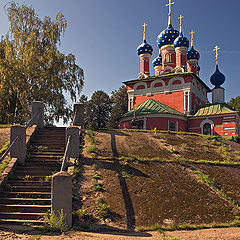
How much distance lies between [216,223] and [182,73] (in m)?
21.5

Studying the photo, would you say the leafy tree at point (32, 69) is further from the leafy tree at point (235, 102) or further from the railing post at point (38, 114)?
the leafy tree at point (235, 102)

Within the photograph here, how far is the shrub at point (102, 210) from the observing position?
8.03m

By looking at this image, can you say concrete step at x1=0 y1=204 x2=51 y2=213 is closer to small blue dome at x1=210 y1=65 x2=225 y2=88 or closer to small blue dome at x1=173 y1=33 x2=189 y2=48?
small blue dome at x1=173 y1=33 x2=189 y2=48

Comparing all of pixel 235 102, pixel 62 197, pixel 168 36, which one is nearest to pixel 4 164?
pixel 62 197

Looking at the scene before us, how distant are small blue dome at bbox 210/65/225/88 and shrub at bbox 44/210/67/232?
28041 mm

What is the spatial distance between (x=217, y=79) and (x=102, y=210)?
26916mm

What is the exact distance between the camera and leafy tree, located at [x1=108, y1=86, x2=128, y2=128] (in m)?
41.3

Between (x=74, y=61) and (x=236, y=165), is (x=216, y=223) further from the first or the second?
(x=74, y=61)

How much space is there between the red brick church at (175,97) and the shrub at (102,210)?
15.6m

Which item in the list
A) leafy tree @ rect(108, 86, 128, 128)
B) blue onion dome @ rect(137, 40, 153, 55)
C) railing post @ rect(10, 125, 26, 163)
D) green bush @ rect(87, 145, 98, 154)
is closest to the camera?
railing post @ rect(10, 125, 26, 163)

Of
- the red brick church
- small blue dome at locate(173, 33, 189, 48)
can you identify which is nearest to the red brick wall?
the red brick church

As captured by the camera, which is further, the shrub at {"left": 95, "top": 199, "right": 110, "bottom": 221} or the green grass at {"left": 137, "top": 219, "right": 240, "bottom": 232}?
the shrub at {"left": 95, "top": 199, "right": 110, "bottom": 221}

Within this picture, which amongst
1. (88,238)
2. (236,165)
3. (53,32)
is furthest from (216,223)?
(53,32)

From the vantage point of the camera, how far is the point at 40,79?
2308 centimetres
